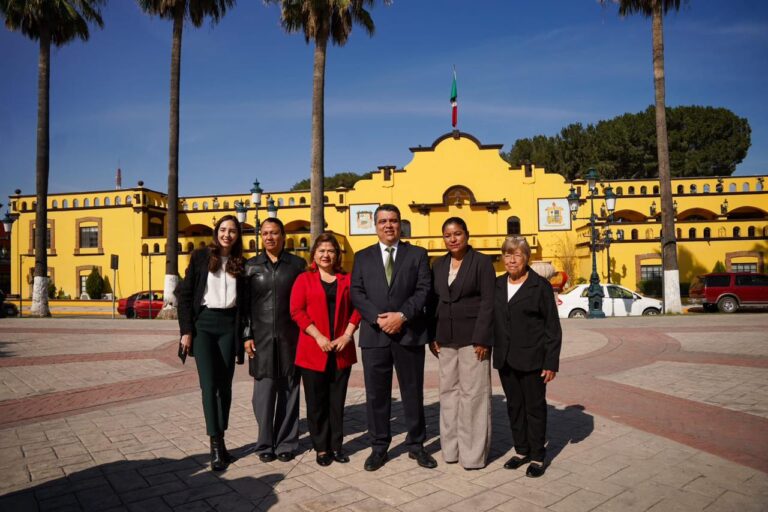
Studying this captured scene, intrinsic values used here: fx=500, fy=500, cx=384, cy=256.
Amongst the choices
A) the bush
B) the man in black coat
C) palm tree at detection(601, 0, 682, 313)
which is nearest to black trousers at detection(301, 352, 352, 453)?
the man in black coat

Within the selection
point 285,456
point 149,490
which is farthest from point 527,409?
point 149,490

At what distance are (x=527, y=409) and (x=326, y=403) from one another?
66.1 inches

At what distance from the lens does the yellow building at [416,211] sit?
107 feet

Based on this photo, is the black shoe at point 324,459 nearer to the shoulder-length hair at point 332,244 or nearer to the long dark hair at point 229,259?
the shoulder-length hair at point 332,244

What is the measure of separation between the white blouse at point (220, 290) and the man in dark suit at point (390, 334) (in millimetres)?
1038

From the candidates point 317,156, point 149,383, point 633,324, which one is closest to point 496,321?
point 149,383

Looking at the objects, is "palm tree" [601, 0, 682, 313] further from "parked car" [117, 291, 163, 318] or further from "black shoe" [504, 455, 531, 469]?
"parked car" [117, 291, 163, 318]

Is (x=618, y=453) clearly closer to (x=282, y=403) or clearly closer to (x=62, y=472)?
(x=282, y=403)

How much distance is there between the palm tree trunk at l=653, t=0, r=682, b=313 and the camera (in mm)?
19609

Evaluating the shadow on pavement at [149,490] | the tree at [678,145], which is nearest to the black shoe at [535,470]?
the shadow on pavement at [149,490]

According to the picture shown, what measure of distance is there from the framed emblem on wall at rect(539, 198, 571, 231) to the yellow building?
0.22 ft

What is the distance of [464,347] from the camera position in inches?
162

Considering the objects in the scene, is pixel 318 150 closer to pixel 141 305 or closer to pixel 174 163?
pixel 174 163

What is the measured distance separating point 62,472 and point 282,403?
5.77 feet
